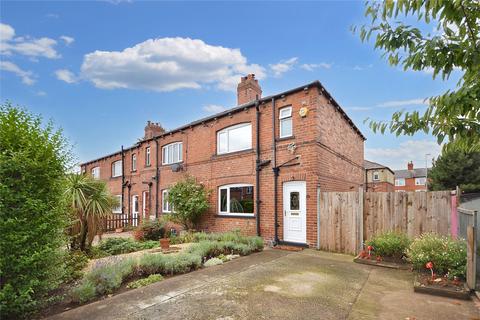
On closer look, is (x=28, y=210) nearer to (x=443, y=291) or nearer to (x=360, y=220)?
(x=443, y=291)

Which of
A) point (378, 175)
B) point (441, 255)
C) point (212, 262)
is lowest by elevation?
point (212, 262)

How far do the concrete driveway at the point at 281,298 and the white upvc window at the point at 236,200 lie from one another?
453 centimetres

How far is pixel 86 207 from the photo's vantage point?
306 inches

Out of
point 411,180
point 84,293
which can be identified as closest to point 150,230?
point 84,293

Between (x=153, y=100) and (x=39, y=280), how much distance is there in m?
12.5

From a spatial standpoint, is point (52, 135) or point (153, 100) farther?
point (153, 100)

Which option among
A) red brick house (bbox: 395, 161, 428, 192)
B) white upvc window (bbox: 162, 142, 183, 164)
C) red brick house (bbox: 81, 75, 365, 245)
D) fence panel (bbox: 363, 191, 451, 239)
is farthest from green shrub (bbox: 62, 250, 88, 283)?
Answer: red brick house (bbox: 395, 161, 428, 192)

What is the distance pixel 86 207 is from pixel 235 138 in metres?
6.28

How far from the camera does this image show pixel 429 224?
711 cm

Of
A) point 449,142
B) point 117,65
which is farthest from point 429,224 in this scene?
point 117,65

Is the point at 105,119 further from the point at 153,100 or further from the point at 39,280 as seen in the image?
the point at 39,280

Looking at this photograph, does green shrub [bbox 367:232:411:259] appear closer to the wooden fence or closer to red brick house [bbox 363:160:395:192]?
the wooden fence

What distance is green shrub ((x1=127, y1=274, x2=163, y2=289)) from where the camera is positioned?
5.06 meters

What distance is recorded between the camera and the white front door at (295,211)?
30.0 feet
